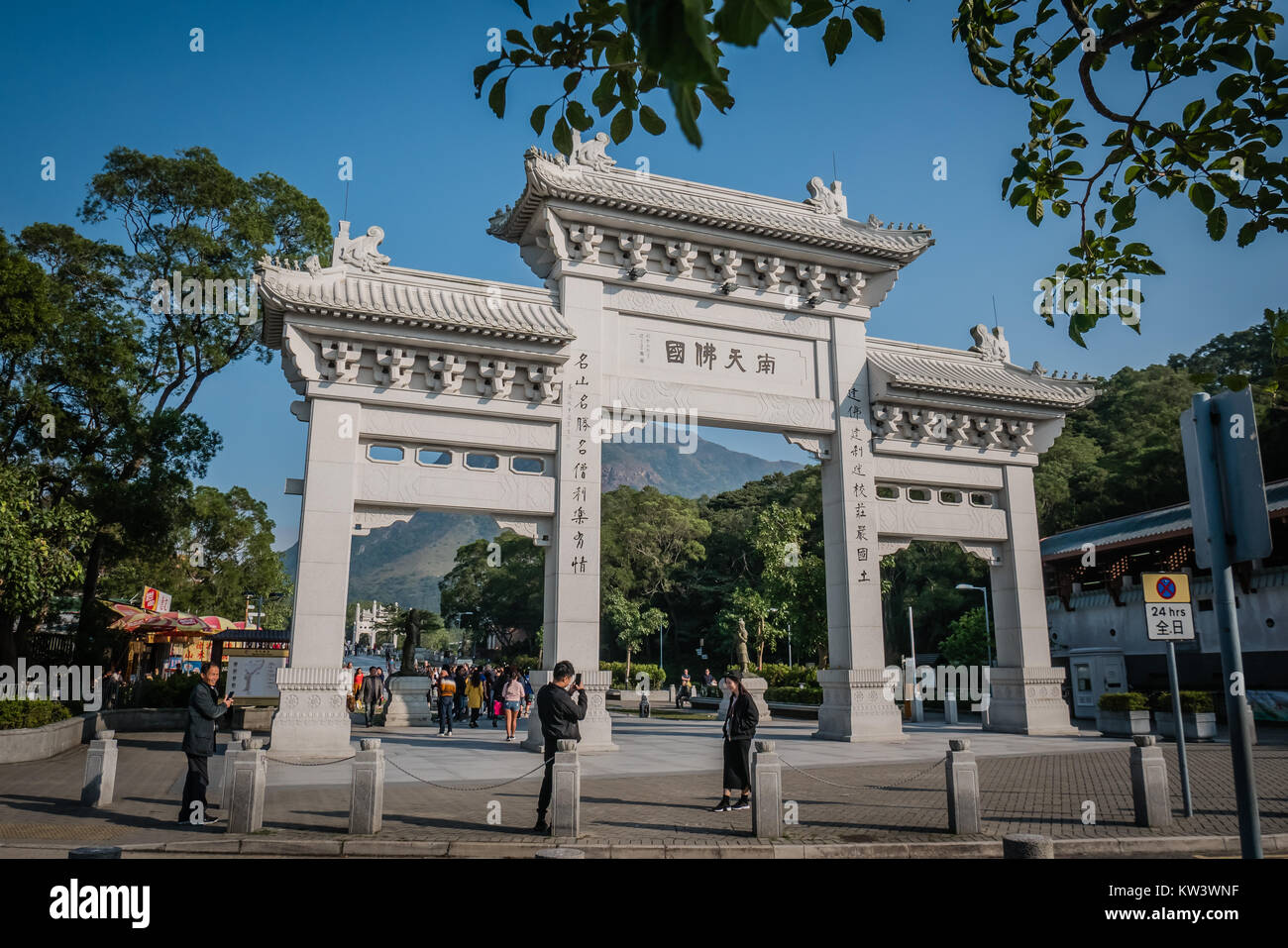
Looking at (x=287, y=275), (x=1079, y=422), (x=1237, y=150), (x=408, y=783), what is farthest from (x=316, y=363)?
(x=1079, y=422)

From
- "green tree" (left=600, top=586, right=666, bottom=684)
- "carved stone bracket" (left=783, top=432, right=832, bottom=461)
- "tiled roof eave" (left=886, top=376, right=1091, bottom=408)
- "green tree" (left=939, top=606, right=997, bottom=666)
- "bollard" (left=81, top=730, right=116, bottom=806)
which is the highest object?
"tiled roof eave" (left=886, top=376, right=1091, bottom=408)

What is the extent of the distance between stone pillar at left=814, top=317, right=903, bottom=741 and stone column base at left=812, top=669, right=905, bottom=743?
21mm

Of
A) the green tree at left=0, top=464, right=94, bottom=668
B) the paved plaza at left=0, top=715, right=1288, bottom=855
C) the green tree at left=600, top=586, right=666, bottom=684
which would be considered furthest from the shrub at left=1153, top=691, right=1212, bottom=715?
the green tree at left=600, top=586, right=666, bottom=684

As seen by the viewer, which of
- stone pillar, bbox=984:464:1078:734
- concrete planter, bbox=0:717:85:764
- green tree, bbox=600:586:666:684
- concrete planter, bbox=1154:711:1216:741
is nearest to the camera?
concrete planter, bbox=0:717:85:764

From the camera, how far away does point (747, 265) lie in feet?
61.3

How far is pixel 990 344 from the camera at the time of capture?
21.5 meters

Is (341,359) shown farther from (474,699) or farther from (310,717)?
(474,699)

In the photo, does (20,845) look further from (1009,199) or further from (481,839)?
(1009,199)

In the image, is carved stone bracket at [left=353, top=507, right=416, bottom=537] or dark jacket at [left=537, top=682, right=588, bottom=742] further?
carved stone bracket at [left=353, top=507, right=416, bottom=537]

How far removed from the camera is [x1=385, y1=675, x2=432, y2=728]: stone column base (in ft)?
69.6

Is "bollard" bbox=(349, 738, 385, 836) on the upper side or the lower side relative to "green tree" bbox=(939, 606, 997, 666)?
lower

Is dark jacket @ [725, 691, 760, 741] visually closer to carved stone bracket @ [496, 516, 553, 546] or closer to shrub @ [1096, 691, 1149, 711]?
carved stone bracket @ [496, 516, 553, 546]

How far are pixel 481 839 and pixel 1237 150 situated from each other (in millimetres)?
7842

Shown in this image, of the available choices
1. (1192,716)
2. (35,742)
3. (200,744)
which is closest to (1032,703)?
(1192,716)
